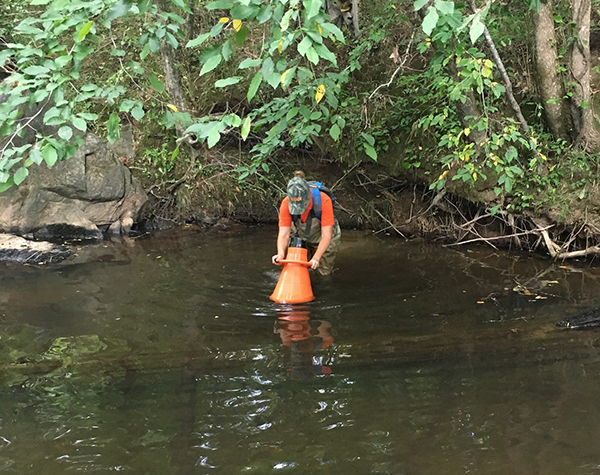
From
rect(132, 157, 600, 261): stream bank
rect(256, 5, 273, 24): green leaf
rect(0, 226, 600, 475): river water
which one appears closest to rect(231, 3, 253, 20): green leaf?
rect(256, 5, 273, 24): green leaf

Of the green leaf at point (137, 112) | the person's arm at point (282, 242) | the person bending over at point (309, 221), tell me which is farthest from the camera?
the person's arm at point (282, 242)

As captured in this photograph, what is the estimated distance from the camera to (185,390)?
11.5 ft

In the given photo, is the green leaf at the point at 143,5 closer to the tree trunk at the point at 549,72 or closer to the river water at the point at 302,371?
the river water at the point at 302,371

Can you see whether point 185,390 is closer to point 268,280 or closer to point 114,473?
point 114,473

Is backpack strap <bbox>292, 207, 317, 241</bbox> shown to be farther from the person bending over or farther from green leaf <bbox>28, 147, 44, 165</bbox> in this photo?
green leaf <bbox>28, 147, 44, 165</bbox>

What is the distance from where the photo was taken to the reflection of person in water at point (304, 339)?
383 centimetres

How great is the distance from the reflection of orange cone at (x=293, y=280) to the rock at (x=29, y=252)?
10.6 ft

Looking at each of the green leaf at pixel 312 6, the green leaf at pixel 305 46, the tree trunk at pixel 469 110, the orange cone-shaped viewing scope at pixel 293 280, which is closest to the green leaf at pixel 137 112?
the green leaf at pixel 305 46

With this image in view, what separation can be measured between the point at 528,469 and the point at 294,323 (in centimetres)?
A: 234

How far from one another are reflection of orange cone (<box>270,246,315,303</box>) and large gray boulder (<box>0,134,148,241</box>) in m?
3.99

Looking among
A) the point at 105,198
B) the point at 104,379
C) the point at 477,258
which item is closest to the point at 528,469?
the point at 104,379

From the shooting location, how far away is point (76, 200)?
8.14 metres

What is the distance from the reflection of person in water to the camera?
3.83m

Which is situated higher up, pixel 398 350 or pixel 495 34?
pixel 495 34
